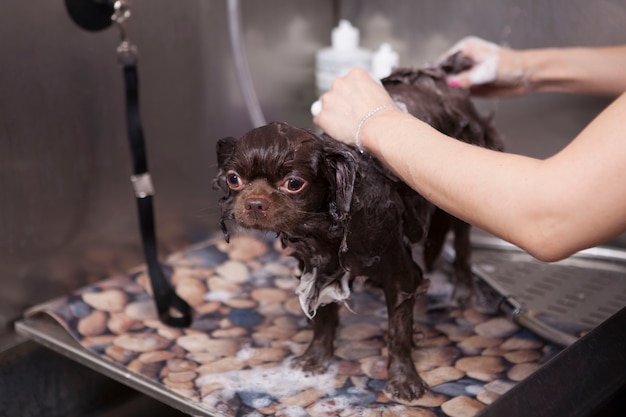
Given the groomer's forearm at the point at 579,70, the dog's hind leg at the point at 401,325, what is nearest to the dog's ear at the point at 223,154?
the dog's hind leg at the point at 401,325

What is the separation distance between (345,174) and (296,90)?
2.79 feet

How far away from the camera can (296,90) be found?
5.27ft

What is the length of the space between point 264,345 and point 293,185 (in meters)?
0.40

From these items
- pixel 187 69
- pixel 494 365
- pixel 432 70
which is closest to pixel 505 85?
pixel 432 70

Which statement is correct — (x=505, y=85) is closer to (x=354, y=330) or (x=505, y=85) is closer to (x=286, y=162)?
(x=354, y=330)

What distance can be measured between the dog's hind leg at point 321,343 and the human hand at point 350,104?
26 cm

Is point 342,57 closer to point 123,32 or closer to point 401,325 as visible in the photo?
point 123,32

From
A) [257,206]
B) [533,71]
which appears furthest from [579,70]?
[257,206]

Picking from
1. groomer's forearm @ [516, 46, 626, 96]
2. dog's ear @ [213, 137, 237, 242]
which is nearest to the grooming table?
dog's ear @ [213, 137, 237, 242]

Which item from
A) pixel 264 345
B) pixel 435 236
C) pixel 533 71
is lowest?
pixel 264 345

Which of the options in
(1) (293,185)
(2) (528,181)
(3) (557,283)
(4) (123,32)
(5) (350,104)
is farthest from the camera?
(3) (557,283)

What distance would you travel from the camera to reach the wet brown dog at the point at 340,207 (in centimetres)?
77

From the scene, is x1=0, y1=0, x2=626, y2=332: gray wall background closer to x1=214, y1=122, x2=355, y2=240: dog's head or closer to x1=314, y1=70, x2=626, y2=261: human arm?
x1=214, y1=122, x2=355, y2=240: dog's head

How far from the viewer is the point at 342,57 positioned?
150cm
